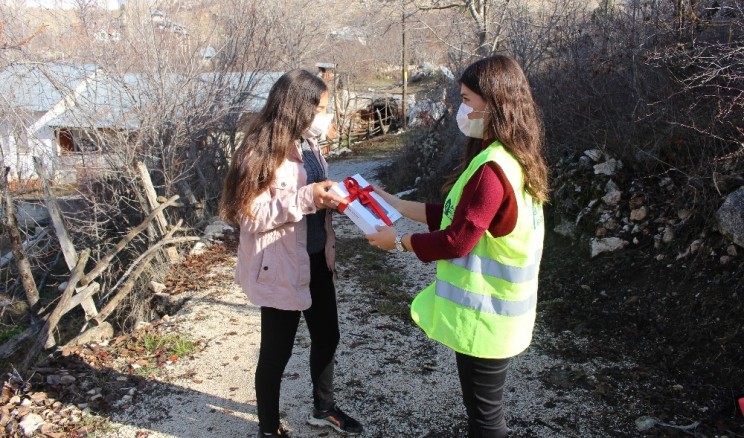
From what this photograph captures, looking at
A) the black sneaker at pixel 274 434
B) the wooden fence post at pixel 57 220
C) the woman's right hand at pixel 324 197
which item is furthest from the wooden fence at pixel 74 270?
the woman's right hand at pixel 324 197

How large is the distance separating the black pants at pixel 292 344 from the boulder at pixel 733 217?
3284 mm

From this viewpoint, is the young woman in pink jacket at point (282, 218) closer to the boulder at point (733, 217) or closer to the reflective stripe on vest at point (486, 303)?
the reflective stripe on vest at point (486, 303)

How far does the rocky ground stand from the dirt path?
0.01 meters

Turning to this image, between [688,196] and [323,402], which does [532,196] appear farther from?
[688,196]

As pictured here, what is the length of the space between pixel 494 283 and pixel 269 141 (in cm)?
115

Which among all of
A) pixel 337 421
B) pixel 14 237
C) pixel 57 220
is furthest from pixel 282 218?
pixel 14 237

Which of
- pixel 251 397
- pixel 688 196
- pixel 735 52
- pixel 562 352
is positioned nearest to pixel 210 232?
pixel 251 397

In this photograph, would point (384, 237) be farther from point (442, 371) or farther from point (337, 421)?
point (442, 371)

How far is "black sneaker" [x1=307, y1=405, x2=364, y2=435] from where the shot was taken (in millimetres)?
3225

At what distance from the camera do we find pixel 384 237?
239 centimetres

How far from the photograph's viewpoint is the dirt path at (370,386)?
3387mm

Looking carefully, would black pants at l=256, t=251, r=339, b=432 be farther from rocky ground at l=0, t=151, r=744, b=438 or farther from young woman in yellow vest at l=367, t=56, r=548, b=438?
young woman in yellow vest at l=367, t=56, r=548, b=438

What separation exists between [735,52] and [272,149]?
3.86m

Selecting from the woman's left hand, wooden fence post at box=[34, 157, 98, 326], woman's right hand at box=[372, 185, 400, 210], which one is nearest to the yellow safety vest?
the woman's left hand
